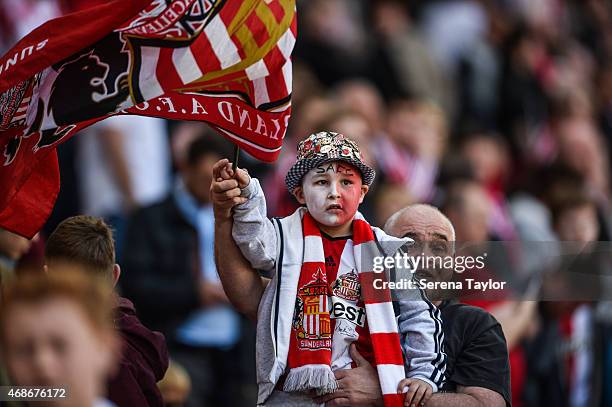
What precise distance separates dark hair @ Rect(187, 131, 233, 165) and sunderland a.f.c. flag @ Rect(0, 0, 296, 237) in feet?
9.12

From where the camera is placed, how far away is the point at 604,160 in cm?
1300

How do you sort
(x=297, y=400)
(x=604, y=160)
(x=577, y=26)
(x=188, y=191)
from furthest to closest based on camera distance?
(x=577, y=26) < (x=604, y=160) < (x=188, y=191) < (x=297, y=400)

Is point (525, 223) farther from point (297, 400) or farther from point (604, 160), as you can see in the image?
point (297, 400)

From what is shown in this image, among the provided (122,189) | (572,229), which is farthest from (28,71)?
(572,229)

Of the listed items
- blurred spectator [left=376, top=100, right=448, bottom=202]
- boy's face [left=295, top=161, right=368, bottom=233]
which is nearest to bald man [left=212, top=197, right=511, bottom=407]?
boy's face [left=295, top=161, right=368, bottom=233]

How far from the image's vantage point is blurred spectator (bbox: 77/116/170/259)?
9.55 metres

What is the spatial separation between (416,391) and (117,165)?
186 inches

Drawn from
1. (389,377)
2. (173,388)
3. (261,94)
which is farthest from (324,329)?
(173,388)

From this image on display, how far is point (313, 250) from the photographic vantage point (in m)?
5.50

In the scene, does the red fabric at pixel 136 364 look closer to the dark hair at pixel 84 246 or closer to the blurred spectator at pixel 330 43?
the dark hair at pixel 84 246

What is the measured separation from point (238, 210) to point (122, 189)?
433cm

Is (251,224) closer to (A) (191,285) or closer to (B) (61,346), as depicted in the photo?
(B) (61,346)

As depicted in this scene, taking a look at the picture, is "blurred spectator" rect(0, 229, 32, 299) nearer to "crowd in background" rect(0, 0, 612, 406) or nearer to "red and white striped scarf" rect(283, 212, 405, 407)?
"crowd in background" rect(0, 0, 612, 406)

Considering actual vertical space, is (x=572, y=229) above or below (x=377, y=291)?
above
